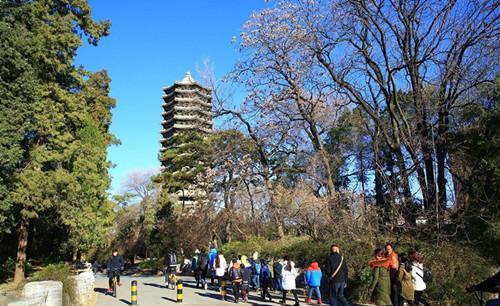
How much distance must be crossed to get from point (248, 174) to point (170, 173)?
1101 cm

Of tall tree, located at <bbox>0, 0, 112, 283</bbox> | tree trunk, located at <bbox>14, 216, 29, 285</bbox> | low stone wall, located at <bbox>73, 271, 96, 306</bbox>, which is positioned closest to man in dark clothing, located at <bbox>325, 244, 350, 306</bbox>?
low stone wall, located at <bbox>73, 271, 96, 306</bbox>

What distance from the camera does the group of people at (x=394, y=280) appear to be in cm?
962

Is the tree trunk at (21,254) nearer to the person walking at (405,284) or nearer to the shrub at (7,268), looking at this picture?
the shrub at (7,268)

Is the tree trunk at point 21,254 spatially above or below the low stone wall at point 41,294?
above

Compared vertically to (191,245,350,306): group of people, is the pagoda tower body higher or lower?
higher

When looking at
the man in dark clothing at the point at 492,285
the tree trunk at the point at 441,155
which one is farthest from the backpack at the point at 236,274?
the man in dark clothing at the point at 492,285

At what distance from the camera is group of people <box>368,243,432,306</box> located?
9.62 metres

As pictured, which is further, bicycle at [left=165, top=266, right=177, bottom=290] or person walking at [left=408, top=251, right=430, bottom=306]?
bicycle at [left=165, top=266, right=177, bottom=290]

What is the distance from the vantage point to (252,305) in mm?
14328

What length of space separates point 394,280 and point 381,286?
2.22ft

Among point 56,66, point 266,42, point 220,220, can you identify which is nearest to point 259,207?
point 220,220

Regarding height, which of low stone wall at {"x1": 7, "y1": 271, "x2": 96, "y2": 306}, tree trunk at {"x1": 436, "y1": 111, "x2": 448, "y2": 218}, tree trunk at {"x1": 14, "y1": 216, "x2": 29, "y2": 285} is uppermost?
tree trunk at {"x1": 436, "y1": 111, "x2": 448, "y2": 218}

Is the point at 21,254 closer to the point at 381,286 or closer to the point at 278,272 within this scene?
the point at 278,272

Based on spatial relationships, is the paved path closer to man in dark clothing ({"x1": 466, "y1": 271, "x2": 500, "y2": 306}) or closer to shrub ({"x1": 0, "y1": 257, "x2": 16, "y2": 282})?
man in dark clothing ({"x1": 466, "y1": 271, "x2": 500, "y2": 306})
